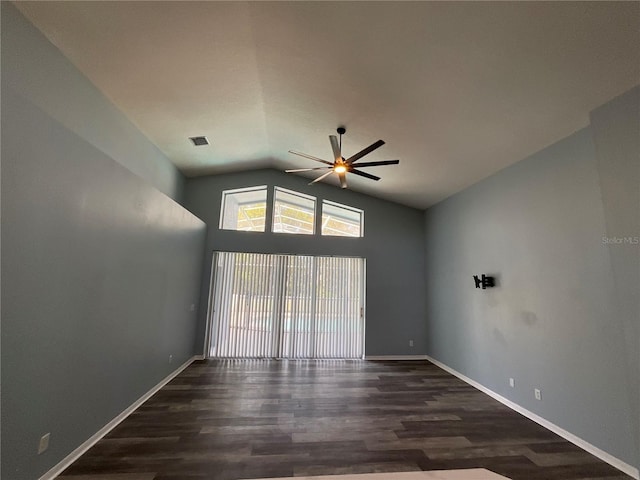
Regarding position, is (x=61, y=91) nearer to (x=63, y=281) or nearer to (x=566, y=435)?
(x=63, y=281)

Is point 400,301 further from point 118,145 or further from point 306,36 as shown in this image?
point 118,145

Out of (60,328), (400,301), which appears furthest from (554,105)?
(60,328)

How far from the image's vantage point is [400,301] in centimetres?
607

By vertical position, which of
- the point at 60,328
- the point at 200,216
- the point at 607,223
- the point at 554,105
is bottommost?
the point at 60,328

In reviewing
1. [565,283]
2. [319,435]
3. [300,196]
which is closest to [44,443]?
[319,435]

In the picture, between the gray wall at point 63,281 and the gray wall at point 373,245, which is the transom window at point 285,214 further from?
the gray wall at point 63,281

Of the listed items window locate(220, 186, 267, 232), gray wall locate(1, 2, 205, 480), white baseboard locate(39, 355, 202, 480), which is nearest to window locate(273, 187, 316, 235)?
window locate(220, 186, 267, 232)

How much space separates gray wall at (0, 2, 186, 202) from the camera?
2156 mm

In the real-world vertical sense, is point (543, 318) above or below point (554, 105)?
below

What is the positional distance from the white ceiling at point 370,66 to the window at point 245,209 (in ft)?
6.70

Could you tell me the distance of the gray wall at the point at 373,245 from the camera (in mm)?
5852

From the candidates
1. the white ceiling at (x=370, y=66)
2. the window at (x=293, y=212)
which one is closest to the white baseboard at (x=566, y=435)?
the white ceiling at (x=370, y=66)

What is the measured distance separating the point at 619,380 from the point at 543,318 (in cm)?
89

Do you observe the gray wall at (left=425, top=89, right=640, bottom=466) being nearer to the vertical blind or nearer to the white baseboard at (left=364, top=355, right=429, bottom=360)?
the white baseboard at (left=364, top=355, right=429, bottom=360)
